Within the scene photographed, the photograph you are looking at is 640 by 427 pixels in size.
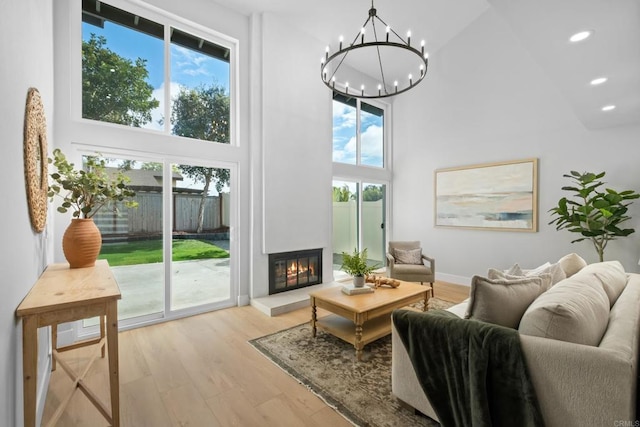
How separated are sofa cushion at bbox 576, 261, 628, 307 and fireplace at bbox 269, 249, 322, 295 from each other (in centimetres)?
328

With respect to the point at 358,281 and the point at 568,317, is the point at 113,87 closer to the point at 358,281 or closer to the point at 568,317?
the point at 358,281

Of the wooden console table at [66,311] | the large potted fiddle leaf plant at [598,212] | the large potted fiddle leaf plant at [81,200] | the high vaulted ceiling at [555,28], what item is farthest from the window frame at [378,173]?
the wooden console table at [66,311]

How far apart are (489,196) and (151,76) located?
521cm

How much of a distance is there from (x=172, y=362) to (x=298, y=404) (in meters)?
1.29

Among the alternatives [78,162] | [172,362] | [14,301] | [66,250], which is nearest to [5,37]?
[14,301]

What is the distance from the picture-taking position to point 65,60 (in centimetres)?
284

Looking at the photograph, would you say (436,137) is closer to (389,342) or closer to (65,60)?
(389,342)

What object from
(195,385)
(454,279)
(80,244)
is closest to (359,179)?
(454,279)

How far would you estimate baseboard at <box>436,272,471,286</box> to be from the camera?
200 inches

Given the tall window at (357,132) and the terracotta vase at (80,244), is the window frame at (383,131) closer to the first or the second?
the tall window at (357,132)

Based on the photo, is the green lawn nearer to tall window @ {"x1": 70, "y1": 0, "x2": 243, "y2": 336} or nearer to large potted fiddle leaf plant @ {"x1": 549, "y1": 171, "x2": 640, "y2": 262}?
tall window @ {"x1": 70, "y1": 0, "x2": 243, "y2": 336}

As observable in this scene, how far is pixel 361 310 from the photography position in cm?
251

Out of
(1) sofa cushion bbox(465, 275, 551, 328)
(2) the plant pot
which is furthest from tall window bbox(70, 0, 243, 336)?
(1) sofa cushion bbox(465, 275, 551, 328)

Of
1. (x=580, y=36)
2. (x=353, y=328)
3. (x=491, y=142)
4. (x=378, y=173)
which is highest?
(x=580, y=36)
